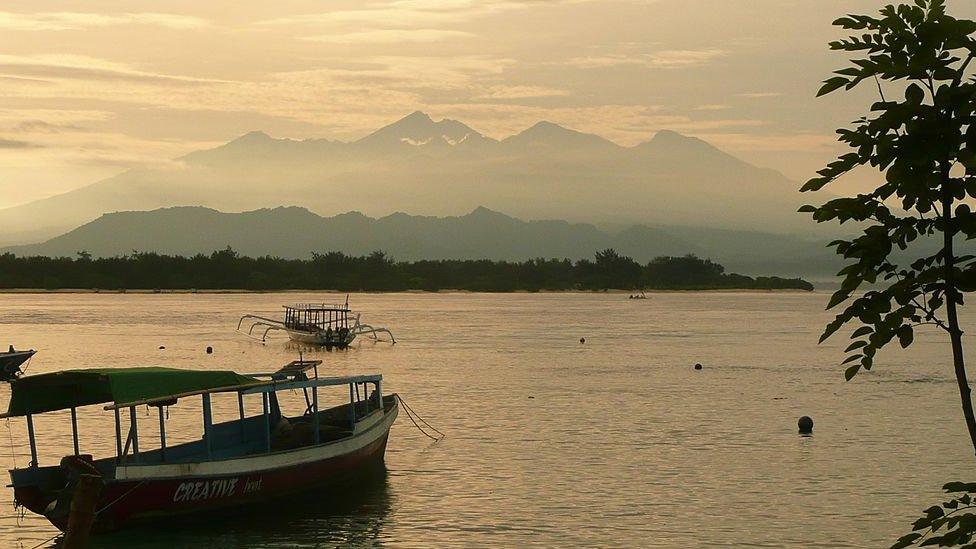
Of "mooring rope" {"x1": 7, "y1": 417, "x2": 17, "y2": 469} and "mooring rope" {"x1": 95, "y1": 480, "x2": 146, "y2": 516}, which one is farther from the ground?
"mooring rope" {"x1": 95, "y1": 480, "x2": 146, "y2": 516}

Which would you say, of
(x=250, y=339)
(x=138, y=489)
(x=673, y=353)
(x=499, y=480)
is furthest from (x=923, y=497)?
(x=250, y=339)

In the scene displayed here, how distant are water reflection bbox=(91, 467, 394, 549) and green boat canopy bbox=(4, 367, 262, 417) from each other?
9.22 feet

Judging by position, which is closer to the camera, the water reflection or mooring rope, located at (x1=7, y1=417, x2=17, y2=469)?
the water reflection

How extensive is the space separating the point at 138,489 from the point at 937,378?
177 ft

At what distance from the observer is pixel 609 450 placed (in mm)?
38969

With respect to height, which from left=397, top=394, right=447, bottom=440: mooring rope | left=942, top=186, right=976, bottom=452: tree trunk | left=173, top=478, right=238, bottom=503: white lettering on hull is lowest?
left=397, top=394, right=447, bottom=440: mooring rope

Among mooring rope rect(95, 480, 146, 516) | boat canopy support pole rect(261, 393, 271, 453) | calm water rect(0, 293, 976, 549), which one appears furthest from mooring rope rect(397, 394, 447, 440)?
mooring rope rect(95, 480, 146, 516)

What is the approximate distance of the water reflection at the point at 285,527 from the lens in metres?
25.1

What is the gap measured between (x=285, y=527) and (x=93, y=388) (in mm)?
5348

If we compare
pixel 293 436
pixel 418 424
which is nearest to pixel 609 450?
pixel 418 424

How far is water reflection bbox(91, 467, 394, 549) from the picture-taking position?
25.1 metres

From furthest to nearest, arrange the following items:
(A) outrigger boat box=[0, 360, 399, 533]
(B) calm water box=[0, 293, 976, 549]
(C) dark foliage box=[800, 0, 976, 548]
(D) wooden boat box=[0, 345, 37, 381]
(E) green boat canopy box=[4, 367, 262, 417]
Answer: (D) wooden boat box=[0, 345, 37, 381] → (B) calm water box=[0, 293, 976, 549] → (E) green boat canopy box=[4, 367, 262, 417] → (A) outrigger boat box=[0, 360, 399, 533] → (C) dark foliage box=[800, 0, 976, 548]

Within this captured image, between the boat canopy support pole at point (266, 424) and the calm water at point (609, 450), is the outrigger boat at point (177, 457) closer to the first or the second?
the boat canopy support pole at point (266, 424)

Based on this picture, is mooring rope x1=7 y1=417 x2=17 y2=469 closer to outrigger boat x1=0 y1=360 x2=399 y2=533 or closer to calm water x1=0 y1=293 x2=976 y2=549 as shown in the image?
calm water x1=0 y1=293 x2=976 y2=549
